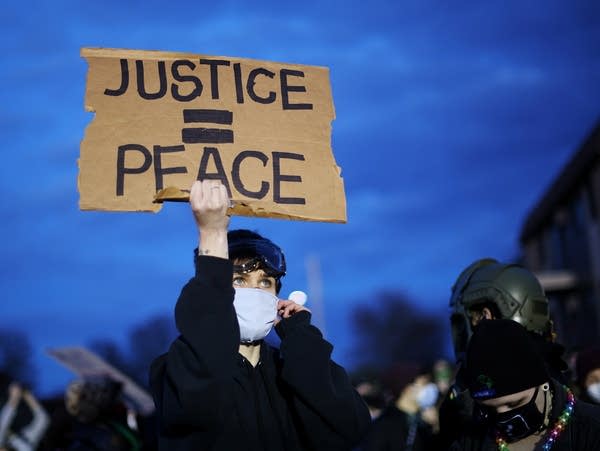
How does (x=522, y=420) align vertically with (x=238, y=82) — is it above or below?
below

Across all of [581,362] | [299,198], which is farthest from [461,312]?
[299,198]

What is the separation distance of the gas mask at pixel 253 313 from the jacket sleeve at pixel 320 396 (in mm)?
123

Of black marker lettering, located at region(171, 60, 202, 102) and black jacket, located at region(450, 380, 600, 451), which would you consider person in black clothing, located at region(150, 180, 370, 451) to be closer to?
black marker lettering, located at region(171, 60, 202, 102)

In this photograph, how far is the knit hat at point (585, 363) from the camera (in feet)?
19.1

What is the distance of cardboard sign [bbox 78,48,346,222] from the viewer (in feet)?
12.6

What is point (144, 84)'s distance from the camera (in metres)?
4.09

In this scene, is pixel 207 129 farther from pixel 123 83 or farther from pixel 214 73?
pixel 123 83

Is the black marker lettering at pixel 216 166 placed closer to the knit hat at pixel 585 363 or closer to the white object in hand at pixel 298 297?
the white object in hand at pixel 298 297

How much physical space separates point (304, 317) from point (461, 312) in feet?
5.73

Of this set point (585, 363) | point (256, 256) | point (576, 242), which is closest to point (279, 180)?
point (256, 256)

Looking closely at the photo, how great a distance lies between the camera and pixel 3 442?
33.9ft

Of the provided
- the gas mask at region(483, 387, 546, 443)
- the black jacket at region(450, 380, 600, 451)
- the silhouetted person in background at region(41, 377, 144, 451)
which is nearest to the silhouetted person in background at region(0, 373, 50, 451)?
the silhouetted person in background at region(41, 377, 144, 451)

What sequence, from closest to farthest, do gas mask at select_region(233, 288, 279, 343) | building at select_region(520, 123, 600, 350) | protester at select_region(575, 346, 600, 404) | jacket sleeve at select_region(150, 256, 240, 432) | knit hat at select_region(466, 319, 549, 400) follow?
1. jacket sleeve at select_region(150, 256, 240, 432)
2. knit hat at select_region(466, 319, 549, 400)
3. gas mask at select_region(233, 288, 279, 343)
4. protester at select_region(575, 346, 600, 404)
5. building at select_region(520, 123, 600, 350)

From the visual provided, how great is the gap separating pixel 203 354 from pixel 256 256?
0.78 metres
